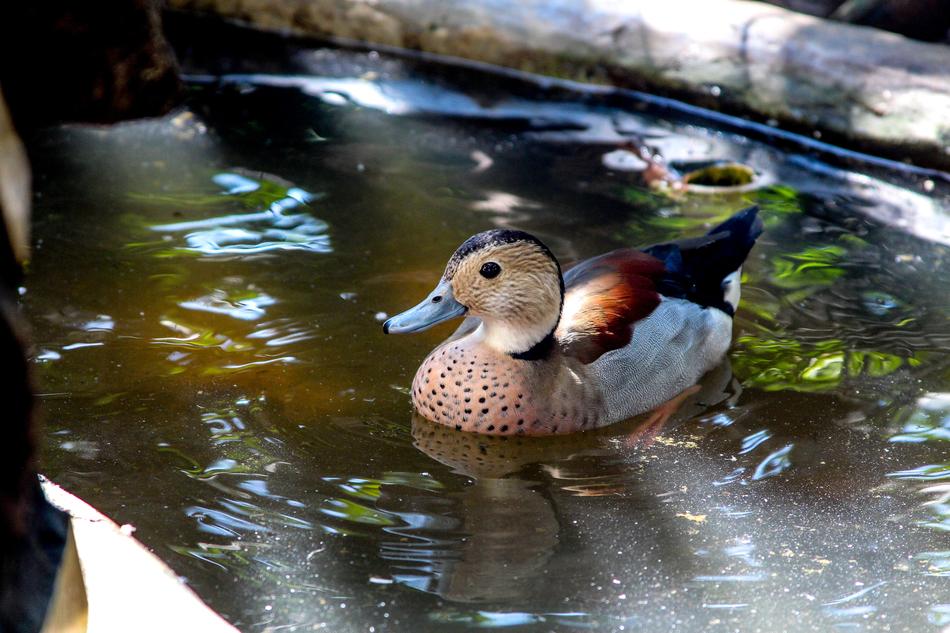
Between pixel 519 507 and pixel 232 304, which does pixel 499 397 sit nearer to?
pixel 519 507

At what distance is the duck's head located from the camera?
184 inches

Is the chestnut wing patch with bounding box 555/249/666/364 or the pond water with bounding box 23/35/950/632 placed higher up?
the chestnut wing patch with bounding box 555/249/666/364

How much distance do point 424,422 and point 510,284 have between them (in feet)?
2.24

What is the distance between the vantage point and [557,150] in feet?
25.6

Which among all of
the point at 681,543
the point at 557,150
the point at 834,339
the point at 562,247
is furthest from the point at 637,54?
the point at 681,543

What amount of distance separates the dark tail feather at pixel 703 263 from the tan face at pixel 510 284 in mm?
700

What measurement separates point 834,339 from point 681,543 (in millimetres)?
1935

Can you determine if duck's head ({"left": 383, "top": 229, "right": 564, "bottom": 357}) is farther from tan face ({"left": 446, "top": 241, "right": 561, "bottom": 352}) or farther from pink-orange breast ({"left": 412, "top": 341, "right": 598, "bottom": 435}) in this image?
pink-orange breast ({"left": 412, "top": 341, "right": 598, "bottom": 435})

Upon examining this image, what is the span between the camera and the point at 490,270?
4.68 metres

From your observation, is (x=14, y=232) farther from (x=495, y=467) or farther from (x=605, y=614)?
(x=605, y=614)

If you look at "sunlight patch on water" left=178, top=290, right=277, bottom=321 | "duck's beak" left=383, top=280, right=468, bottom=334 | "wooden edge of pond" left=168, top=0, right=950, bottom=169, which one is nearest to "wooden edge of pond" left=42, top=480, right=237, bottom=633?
"duck's beak" left=383, top=280, right=468, bottom=334

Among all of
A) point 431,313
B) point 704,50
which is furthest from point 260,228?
point 704,50

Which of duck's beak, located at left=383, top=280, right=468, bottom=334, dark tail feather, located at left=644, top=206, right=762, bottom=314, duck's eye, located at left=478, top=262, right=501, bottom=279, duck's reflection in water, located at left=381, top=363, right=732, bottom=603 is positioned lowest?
duck's reflection in water, located at left=381, top=363, right=732, bottom=603

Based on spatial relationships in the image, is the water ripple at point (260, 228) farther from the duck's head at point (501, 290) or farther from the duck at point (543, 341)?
the duck's head at point (501, 290)
